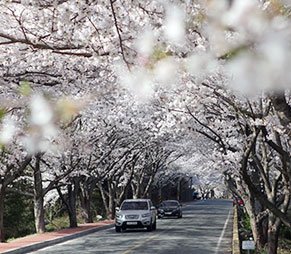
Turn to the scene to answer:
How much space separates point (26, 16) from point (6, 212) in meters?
28.0

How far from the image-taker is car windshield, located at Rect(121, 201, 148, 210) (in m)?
25.1

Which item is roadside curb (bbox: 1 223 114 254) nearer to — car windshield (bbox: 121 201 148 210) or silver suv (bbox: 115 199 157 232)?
silver suv (bbox: 115 199 157 232)

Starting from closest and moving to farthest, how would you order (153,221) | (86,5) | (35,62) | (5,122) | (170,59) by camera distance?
(86,5)
(170,59)
(35,62)
(5,122)
(153,221)

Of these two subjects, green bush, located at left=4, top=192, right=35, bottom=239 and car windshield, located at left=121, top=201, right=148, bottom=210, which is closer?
car windshield, located at left=121, top=201, right=148, bottom=210

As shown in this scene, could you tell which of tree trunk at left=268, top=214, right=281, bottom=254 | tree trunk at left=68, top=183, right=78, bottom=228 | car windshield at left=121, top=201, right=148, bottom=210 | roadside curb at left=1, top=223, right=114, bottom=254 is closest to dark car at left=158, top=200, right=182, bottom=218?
tree trunk at left=68, top=183, right=78, bottom=228

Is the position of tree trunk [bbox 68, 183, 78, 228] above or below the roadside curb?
above

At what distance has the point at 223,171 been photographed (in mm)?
16375

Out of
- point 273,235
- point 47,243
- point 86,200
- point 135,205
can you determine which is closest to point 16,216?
point 86,200

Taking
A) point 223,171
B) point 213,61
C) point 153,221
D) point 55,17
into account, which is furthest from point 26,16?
point 153,221

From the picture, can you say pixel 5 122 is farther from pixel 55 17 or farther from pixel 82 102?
pixel 55 17

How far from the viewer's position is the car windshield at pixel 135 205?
2515cm

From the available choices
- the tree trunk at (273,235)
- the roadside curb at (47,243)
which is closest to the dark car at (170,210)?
the roadside curb at (47,243)

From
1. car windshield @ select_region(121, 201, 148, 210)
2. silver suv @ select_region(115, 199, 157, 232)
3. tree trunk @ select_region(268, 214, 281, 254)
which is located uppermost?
car windshield @ select_region(121, 201, 148, 210)

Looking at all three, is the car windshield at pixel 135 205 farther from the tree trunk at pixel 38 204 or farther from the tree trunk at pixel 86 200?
the tree trunk at pixel 86 200
